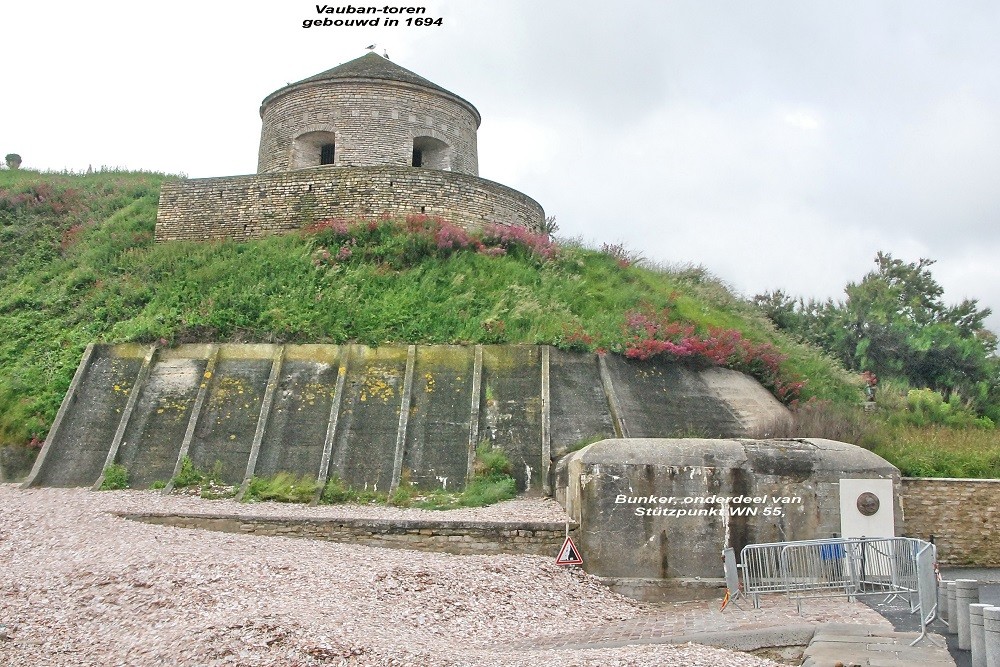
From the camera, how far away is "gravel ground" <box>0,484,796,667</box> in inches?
277

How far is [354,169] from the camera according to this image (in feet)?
66.3

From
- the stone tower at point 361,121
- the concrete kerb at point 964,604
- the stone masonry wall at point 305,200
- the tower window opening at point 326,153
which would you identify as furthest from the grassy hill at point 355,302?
the concrete kerb at point 964,604

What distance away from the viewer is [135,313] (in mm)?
17594

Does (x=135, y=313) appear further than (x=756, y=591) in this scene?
Yes

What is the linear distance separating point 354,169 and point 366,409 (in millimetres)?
7528

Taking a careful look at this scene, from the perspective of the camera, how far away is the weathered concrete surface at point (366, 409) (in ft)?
46.4

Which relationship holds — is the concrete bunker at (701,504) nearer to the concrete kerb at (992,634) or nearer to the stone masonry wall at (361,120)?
the concrete kerb at (992,634)

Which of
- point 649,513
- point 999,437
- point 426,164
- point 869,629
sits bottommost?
point 869,629

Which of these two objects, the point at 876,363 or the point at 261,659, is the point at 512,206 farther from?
the point at 261,659

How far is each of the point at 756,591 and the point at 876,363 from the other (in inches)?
571

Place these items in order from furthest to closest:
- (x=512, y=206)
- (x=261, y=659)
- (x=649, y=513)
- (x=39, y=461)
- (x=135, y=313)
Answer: (x=512, y=206)
(x=135, y=313)
(x=39, y=461)
(x=649, y=513)
(x=261, y=659)

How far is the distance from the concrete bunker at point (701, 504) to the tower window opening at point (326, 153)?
50.0 feet

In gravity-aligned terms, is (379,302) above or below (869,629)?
above

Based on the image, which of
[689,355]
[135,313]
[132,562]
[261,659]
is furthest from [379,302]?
[261,659]
